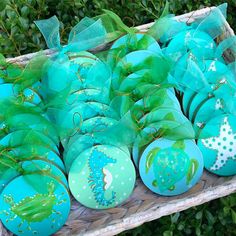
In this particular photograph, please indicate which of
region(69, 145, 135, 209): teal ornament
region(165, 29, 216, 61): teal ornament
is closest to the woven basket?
region(69, 145, 135, 209): teal ornament

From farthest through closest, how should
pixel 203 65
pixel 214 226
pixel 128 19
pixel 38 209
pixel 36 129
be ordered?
pixel 128 19, pixel 214 226, pixel 203 65, pixel 36 129, pixel 38 209

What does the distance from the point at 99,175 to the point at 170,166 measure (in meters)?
0.18

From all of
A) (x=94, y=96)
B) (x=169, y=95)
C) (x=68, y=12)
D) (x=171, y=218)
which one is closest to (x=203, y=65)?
(x=169, y=95)

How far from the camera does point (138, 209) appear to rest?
4.63 ft

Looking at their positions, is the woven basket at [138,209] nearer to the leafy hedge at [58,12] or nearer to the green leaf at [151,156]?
the green leaf at [151,156]

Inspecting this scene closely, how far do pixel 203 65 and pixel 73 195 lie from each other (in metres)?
0.53

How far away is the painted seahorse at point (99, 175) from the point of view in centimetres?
Answer: 138

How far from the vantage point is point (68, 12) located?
2.09m

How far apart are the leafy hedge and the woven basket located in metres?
0.69

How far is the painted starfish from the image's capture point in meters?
1.44

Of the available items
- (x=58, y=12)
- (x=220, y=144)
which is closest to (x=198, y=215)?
(x=220, y=144)

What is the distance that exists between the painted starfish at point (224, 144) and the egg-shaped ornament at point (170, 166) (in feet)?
0.20

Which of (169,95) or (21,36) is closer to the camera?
(169,95)

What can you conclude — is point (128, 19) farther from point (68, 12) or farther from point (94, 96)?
point (94, 96)
